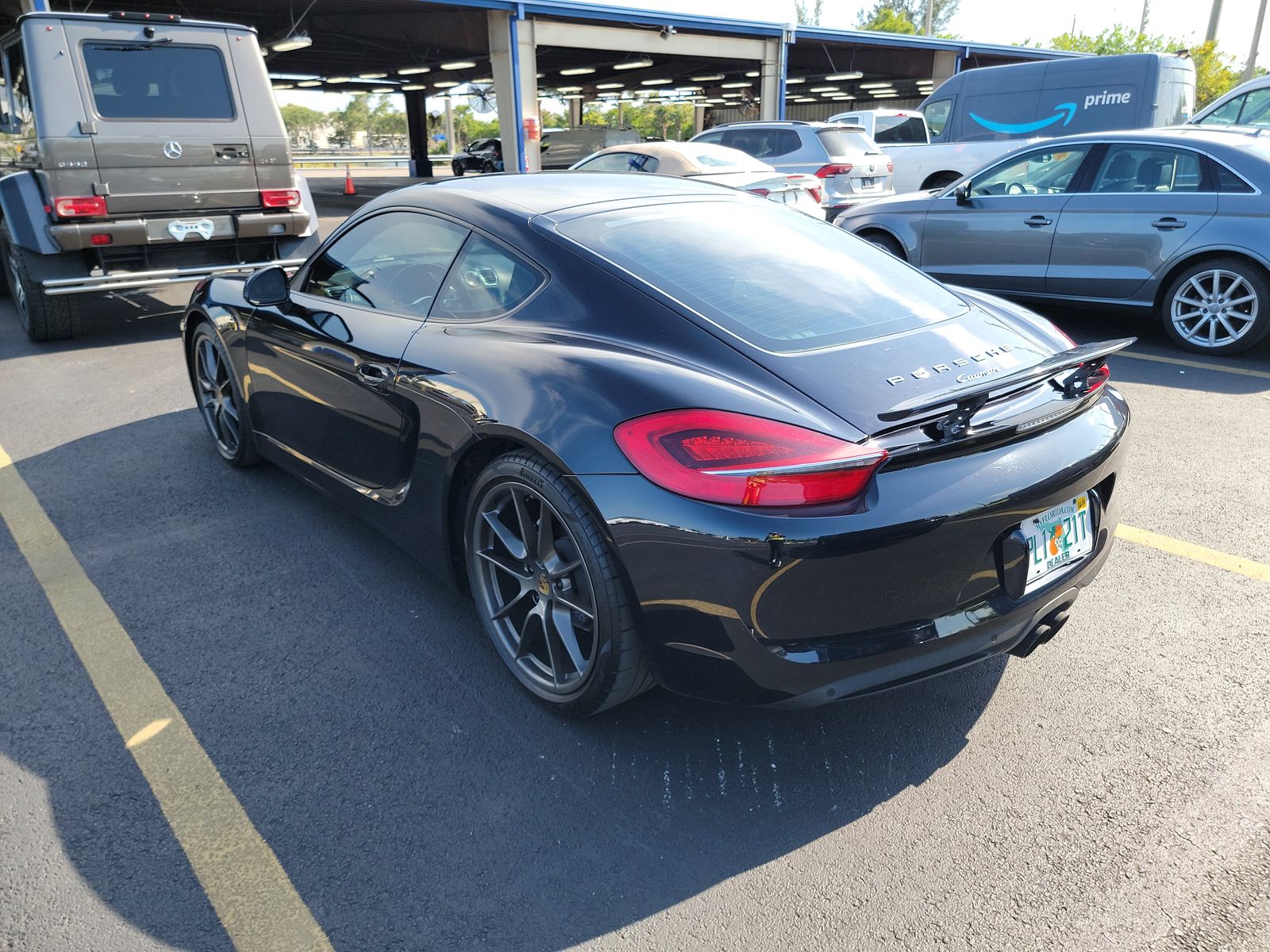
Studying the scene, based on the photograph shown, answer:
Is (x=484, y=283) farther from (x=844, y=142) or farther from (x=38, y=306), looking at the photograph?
(x=844, y=142)

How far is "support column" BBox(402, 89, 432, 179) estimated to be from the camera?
119 ft

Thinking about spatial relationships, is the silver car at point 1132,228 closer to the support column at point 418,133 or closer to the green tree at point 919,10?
the support column at point 418,133

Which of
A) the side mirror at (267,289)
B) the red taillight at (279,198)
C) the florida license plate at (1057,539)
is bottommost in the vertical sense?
the florida license plate at (1057,539)

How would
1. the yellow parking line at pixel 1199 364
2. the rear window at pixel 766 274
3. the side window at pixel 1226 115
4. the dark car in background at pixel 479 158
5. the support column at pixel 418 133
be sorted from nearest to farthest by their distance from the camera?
the rear window at pixel 766 274
the yellow parking line at pixel 1199 364
the side window at pixel 1226 115
the dark car in background at pixel 479 158
the support column at pixel 418 133

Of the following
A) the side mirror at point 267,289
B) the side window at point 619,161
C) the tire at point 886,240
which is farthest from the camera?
the side window at point 619,161

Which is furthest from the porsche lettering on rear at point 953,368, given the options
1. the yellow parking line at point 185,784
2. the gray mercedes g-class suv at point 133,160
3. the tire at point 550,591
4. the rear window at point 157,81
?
the rear window at point 157,81

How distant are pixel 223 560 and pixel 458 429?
1.58m

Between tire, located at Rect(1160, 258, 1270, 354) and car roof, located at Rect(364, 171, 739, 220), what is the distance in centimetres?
471

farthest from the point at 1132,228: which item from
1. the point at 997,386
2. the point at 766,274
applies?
the point at 997,386

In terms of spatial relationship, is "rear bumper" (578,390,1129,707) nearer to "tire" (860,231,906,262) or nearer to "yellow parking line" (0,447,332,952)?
"yellow parking line" (0,447,332,952)

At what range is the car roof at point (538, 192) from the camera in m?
3.11

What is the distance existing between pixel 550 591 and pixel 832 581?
880 millimetres

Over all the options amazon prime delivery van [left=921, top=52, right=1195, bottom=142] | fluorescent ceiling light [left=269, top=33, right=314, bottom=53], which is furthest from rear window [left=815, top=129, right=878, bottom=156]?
fluorescent ceiling light [left=269, top=33, right=314, bottom=53]

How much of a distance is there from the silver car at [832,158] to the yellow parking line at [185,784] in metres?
10.4
